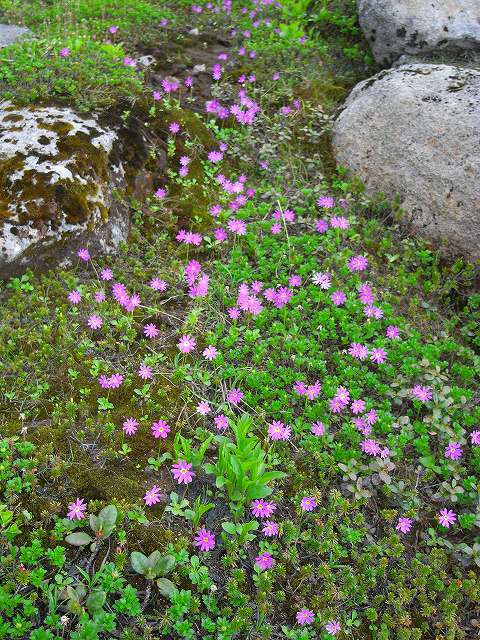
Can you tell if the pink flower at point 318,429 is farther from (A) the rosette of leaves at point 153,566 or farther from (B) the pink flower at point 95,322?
(B) the pink flower at point 95,322

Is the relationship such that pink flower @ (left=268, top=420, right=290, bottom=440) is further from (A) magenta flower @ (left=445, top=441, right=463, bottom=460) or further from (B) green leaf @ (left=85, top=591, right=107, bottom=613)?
(B) green leaf @ (left=85, top=591, right=107, bottom=613)

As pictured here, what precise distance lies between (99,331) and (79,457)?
1050 mm

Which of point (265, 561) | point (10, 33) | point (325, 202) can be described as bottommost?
point (265, 561)

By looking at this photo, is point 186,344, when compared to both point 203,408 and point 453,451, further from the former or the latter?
point 453,451

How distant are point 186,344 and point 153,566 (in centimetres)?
149

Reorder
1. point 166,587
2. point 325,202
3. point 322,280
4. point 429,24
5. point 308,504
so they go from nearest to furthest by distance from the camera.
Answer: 1. point 166,587
2. point 308,504
3. point 322,280
4. point 325,202
5. point 429,24

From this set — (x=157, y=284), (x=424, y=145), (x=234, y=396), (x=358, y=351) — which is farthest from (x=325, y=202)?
(x=234, y=396)

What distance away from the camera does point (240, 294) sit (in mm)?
4246

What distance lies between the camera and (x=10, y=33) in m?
6.45

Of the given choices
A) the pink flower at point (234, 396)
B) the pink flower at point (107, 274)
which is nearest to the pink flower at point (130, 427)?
the pink flower at point (234, 396)

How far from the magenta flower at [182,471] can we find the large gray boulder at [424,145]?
3.22m

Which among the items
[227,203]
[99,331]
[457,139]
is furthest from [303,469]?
[457,139]

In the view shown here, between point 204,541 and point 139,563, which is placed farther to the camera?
point 204,541

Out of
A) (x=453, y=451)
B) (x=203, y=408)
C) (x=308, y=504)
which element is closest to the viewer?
(x=308, y=504)
